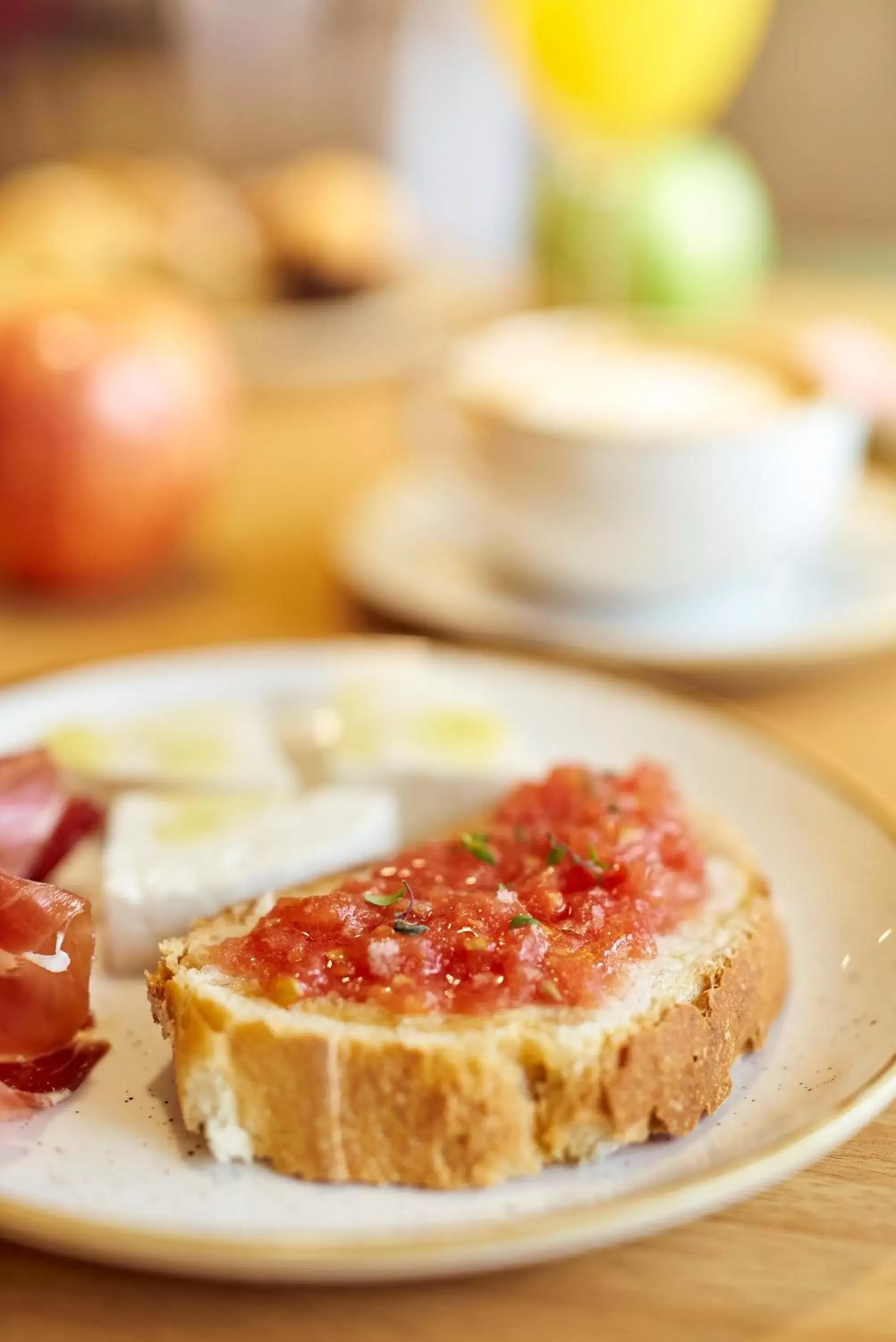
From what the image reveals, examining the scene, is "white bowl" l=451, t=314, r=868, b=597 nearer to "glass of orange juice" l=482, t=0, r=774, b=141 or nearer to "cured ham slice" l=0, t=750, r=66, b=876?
"cured ham slice" l=0, t=750, r=66, b=876

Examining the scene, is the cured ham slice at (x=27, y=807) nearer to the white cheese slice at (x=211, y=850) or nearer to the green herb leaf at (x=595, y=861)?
the white cheese slice at (x=211, y=850)

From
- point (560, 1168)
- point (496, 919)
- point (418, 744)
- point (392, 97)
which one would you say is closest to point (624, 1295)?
point (560, 1168)

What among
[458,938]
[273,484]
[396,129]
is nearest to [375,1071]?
[458,938]

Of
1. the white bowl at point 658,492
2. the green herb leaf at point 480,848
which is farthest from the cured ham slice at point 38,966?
the white bowl at point 658,492

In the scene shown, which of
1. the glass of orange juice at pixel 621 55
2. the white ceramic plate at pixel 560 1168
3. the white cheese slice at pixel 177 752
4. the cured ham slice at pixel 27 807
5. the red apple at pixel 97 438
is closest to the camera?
the white ceramic plate at pixel 560 1168

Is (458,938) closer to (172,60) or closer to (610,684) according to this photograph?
→ (610,684)

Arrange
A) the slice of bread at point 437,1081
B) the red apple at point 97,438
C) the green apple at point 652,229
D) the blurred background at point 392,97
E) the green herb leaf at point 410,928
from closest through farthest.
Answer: the slice of bread at point 437,1081, the green herb leaf at point 410,928, the red apple at point 97,438, the green apple at point 652,229, the blurred background at point 392,97
